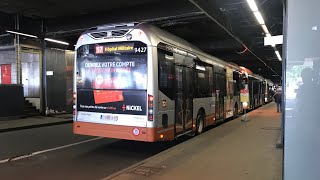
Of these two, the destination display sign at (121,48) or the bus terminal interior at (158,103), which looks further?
the destination display sign at (121,48)

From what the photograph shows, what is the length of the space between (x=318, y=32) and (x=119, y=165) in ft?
20.7

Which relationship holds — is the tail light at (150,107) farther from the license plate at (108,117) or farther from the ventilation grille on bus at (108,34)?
the ventilation grille on bus at (108,34)

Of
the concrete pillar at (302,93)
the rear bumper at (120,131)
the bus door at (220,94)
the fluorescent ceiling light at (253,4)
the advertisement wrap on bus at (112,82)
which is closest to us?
the concrete pillar at (302,93)

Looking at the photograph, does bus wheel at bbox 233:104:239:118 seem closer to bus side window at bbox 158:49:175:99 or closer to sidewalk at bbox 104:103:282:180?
sidewalk at bbox 104:103:282:180

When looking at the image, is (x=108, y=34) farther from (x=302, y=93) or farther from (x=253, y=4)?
(x=302, y=93)

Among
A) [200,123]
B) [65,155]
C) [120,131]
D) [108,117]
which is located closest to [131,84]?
[108,117]

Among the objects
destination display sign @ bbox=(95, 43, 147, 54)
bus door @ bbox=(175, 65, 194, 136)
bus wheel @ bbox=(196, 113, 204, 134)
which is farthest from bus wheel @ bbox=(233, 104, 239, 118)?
destination display sign @ bbox=(95, 43, 147, 54)

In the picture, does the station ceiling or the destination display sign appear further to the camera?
the station ceiling

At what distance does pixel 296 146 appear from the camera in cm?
332

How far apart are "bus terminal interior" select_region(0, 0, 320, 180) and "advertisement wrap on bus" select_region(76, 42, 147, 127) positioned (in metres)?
0.03

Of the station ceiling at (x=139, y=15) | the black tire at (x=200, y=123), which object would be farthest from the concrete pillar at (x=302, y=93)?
the black tire at (x=200, y=123)

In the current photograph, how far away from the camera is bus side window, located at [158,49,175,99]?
365 inches

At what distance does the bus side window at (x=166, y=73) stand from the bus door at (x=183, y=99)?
408 millimetres

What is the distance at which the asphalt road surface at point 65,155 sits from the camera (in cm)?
766
